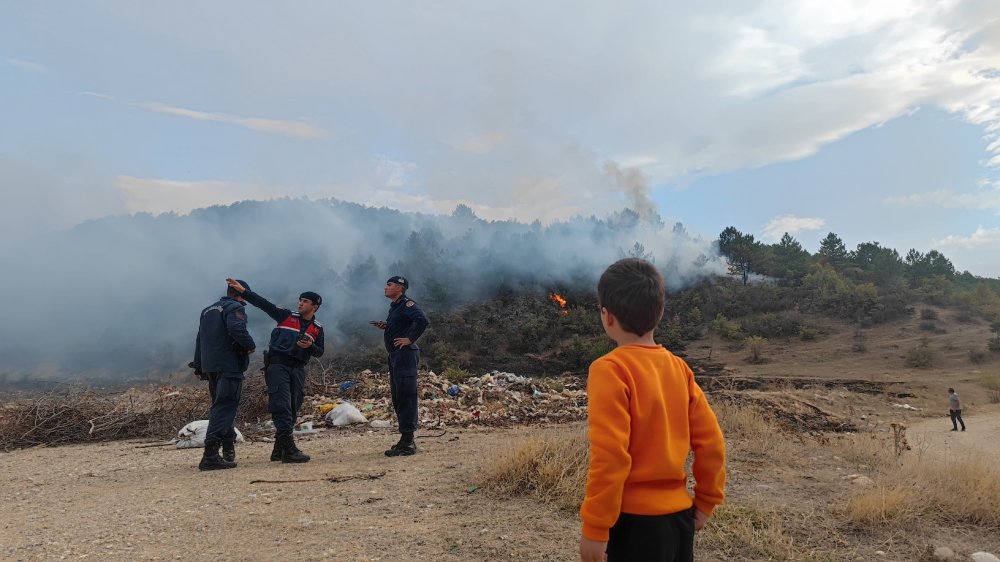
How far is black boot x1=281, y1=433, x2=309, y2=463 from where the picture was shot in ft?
19.3

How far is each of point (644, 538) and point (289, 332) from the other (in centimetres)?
491

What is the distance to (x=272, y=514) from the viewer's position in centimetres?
401

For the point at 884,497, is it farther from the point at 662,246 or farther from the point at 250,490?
the point at 662,246

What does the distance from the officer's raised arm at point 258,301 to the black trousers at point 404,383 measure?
3.95ft

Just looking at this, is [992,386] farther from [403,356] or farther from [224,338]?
[224,338]

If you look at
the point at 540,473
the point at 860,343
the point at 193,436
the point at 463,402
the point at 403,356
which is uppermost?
the point at 403,356

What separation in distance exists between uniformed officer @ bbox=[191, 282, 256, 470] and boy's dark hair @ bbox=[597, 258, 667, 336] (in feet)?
15.0

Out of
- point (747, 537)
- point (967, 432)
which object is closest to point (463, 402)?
point (747, 537)

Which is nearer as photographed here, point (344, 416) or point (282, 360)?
point (282, 360)

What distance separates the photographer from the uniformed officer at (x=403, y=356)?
19.9ft

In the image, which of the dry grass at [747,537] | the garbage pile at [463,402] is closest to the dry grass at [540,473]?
the dry grass at [747,537]

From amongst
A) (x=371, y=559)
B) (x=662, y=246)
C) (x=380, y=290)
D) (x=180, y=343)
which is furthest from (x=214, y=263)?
(x=371, y=559)

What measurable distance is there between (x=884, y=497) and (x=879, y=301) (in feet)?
92.2

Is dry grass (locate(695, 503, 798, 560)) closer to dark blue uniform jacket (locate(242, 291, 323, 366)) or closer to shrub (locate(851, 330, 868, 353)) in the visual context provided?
dark blue uniform jacket (locate(242, 291, 323, 366))
